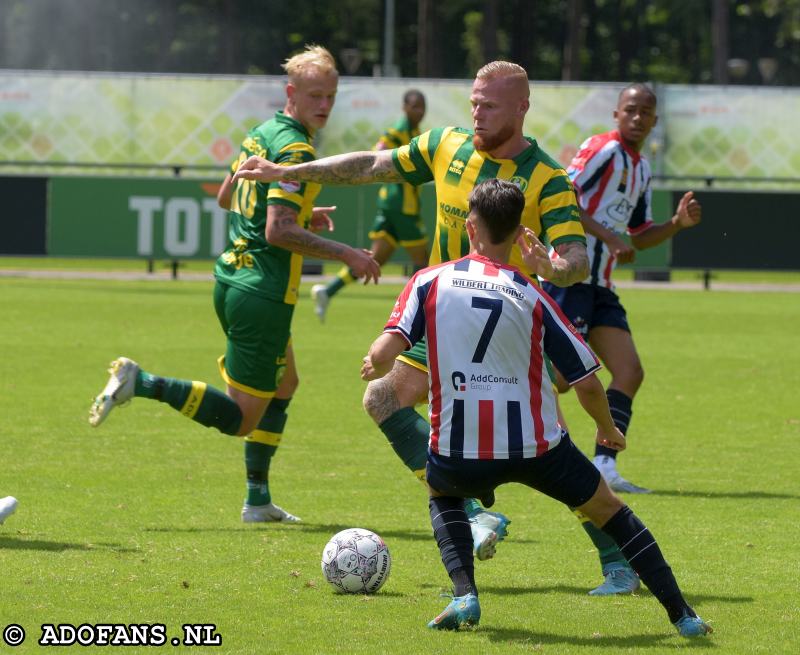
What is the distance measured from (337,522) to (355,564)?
1.61 meters

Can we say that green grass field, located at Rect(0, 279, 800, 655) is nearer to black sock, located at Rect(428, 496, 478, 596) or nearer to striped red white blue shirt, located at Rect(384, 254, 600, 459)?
black sock, located at Rect(428, 496, 478, 596)

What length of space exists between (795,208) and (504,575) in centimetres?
1858

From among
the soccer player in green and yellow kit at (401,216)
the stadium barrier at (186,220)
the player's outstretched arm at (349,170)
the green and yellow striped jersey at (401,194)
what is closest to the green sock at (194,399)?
the player's outstretched arm at (349,170)

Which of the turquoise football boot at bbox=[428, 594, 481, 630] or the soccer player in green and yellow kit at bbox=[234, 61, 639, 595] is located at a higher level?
the soccer player in green and yellow kit at bbox=[234, 61, 639, 595]

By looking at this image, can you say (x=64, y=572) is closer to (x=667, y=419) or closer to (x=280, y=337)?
(x=280, y=337)

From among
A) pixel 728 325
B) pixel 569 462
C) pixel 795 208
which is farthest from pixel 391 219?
pixel 569 462

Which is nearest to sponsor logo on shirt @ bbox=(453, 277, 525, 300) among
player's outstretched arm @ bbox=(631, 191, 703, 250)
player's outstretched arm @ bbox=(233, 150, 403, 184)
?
player's outstretched arm @ bbox=(233, 150, 403, 184)

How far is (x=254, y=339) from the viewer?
8.20 m

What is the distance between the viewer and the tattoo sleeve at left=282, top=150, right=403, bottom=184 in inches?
290

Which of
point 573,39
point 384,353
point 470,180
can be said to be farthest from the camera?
point 573,39

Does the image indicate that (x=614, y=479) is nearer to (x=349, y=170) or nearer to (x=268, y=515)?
(x=268, y=515)

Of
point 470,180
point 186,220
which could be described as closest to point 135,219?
point 186,220

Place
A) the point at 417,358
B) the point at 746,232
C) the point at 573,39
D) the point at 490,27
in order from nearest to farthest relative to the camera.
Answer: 1. the point at 417,358
2. the point at 746,232
3. the point at 490,27
4. the point at 573,39

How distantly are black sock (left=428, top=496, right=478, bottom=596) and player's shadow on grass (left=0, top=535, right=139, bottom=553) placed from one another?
1.86m
